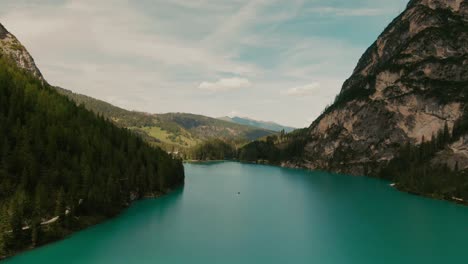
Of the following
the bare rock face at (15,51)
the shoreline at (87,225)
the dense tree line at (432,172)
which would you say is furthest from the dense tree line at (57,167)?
the dense tree line at (432,172)

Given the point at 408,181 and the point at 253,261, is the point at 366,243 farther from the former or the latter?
the point at 408,181

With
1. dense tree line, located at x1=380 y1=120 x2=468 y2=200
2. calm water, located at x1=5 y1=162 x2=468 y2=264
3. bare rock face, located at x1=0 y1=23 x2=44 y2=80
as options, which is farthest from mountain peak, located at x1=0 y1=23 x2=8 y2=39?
dense tree line, located at x1=380 y1=120 x2=468 y2=200

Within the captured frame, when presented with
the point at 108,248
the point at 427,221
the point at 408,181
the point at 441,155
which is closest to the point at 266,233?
the point at 108,248

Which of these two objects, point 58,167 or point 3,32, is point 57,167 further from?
point 3,32

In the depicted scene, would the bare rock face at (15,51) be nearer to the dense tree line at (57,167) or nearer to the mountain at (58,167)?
the dense tree line at (57,167)

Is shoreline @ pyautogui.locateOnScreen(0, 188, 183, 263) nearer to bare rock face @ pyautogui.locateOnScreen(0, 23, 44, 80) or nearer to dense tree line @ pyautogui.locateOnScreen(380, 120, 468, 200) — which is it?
dense tree line @ pyautogui.locateOnScreen(380, 120, 468, 200)
